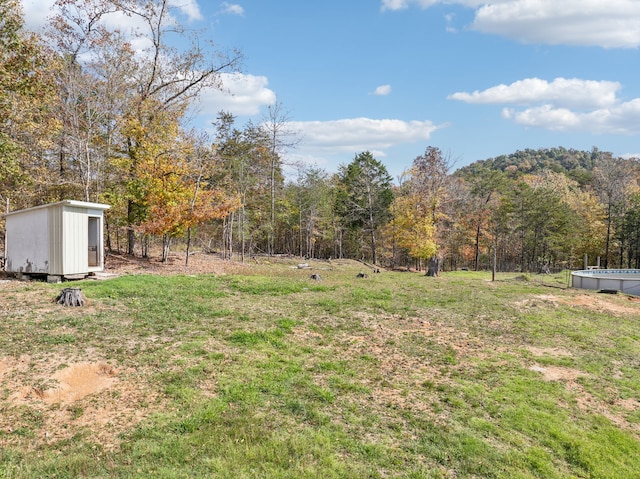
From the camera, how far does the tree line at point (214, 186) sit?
501 inches

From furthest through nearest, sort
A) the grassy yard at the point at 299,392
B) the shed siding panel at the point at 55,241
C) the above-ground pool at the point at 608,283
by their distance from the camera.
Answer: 1. the above-ground pool at the point at 608,283
2. the shed siding panel at the point at 55,241
3. the grassy yard at the point at 299,392

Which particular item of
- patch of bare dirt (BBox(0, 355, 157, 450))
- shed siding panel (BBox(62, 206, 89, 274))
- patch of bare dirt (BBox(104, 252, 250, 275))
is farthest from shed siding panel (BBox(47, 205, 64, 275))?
patch of bare dirt (BBox(0, 355, 157, 450))

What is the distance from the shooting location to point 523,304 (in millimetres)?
10930

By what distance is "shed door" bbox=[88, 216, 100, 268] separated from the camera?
37.3 ft

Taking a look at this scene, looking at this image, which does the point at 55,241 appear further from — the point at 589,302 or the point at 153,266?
the point at 589,302

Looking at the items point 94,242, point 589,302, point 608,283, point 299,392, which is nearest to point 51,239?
point 94,242

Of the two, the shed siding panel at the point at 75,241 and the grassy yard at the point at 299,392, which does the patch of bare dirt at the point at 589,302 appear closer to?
the grassy yard at the point at 299,392

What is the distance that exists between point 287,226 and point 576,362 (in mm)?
27922

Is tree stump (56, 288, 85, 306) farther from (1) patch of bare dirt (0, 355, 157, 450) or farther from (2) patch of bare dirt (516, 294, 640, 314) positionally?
(2) patch of bare dirt (516, 294, 640, 314)

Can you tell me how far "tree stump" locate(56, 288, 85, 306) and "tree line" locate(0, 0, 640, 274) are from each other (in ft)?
12.1

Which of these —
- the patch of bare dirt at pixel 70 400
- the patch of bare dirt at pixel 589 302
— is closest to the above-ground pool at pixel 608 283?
the patch of bare dirt at pixel 589 302

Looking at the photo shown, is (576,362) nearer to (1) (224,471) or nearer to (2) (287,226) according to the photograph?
(1) (224,471)

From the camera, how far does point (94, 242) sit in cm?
1171

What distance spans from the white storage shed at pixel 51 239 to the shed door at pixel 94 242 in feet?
1.69
